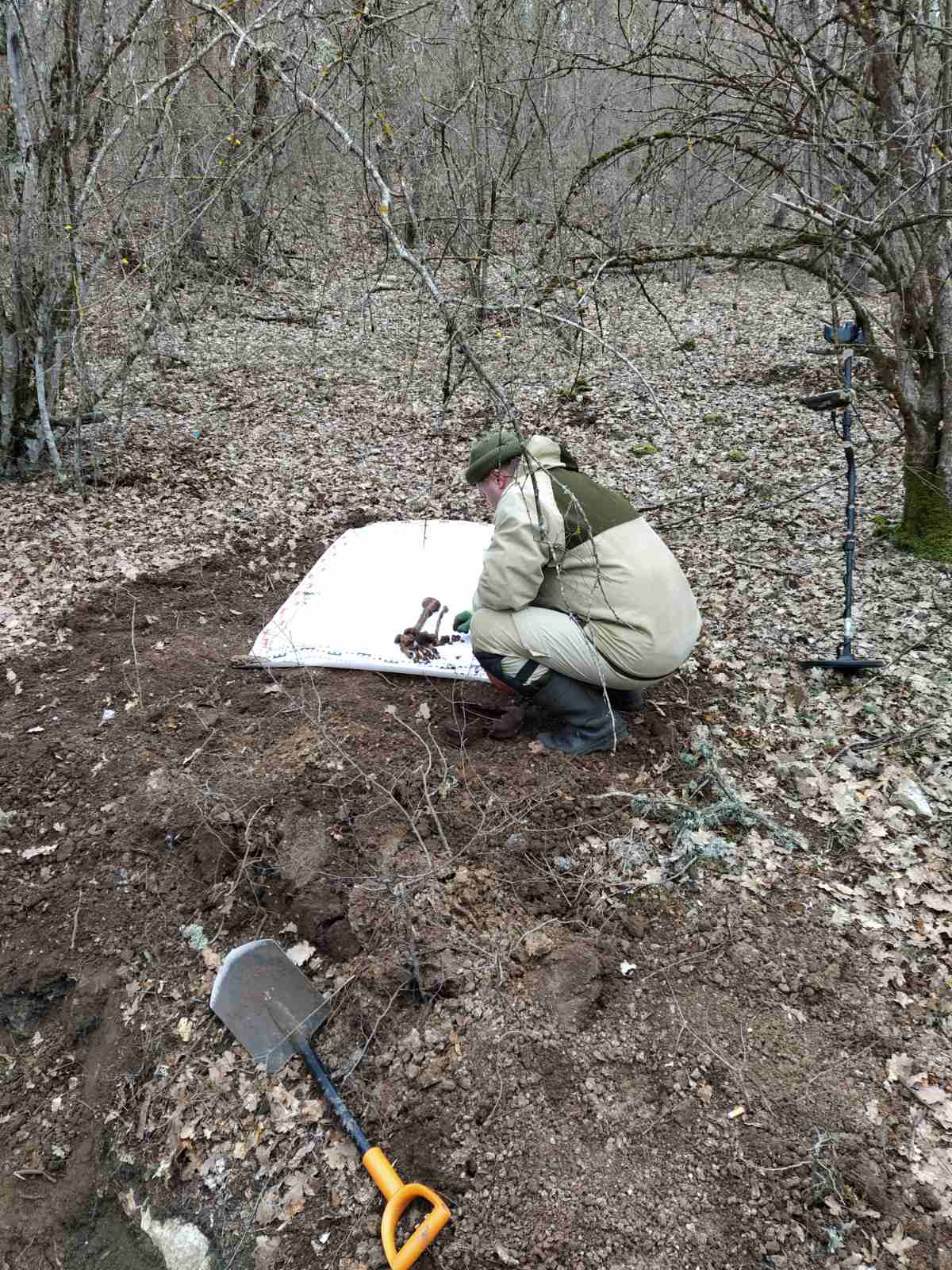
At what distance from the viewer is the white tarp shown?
4.04 metres

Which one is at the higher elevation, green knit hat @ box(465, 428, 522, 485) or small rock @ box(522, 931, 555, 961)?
green knit hat @ box(465, 428, 522, 485)

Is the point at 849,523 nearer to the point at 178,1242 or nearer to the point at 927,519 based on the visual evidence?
the point at 927,519

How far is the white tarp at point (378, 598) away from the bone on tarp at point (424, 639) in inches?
1.2

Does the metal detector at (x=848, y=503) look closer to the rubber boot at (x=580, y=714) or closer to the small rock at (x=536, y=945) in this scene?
the rubber boot at (x=580, y=714)

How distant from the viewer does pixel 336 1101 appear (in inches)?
89.4

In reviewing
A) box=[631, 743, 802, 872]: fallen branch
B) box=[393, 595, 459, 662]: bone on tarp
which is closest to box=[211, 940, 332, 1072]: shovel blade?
box=[631, 743, 802, 872]: fallen branch

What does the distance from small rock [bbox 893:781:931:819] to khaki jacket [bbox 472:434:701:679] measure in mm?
976

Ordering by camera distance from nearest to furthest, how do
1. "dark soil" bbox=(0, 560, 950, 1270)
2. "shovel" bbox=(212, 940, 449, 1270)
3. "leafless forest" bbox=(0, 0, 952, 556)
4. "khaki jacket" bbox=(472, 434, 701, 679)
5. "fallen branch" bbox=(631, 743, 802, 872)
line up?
"dark soil" bbox=(0, 560, 950, 1270) → "shovel" bbox=(212, 940, 449, 1270) → "leafless forest" bbox=(0, 0, 952, 556) → "fallen branch" bbox=(631, 743, 802, 872) → "khaki jacket" bbox=(472, 434, 701, 679)

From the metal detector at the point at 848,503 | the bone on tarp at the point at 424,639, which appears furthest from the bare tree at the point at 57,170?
the metal detector at the point at 848,503

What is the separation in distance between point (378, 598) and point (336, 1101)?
2.61m

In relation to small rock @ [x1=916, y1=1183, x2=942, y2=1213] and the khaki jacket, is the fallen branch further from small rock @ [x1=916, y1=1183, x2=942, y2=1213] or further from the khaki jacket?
small rock @ [x1=916, y1=1183, x2=942, y2=1213]

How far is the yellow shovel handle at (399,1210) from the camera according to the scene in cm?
193

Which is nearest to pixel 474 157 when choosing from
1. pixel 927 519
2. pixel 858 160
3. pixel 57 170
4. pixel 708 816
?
pixel 858 160

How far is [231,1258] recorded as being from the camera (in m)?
2.06
